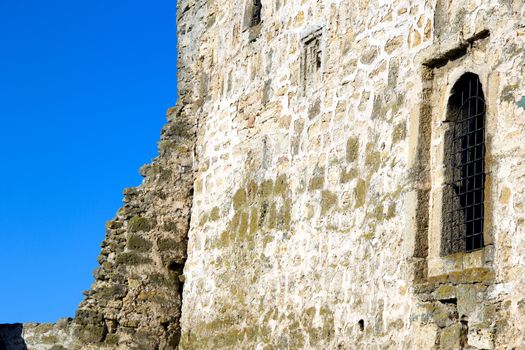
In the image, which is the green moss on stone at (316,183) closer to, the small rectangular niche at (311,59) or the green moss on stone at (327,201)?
the green moss on stone at (327,201)

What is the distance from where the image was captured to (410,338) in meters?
9.80

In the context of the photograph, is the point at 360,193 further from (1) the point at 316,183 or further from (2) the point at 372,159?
(1) the point at 316,183

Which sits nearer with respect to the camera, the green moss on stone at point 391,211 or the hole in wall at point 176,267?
the green moss on stone at point 391,211

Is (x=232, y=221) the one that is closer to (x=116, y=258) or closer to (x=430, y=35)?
(x=116, y=258)

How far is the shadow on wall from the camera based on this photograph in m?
14.0

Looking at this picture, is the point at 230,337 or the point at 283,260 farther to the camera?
the point at 230,337

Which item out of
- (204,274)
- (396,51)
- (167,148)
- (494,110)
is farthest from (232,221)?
(494,110)

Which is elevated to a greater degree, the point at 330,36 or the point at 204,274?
the point at 330,36

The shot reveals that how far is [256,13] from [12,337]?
15.4 feet

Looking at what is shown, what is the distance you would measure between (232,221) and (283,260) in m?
1.39

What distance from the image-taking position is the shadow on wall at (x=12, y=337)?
14.0 metres

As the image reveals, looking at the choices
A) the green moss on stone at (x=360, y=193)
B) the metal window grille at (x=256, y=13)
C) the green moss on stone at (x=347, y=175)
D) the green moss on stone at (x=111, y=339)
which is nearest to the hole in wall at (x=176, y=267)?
the green moss on stone at (x=111, y=339)

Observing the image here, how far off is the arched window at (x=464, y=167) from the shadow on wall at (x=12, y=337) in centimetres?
611

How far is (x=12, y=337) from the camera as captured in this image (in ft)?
45.9
